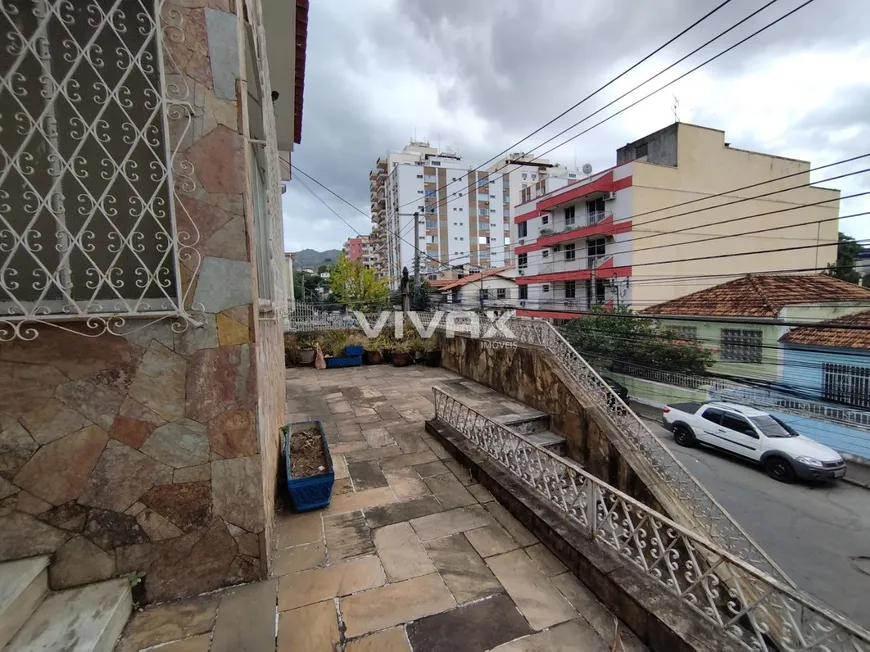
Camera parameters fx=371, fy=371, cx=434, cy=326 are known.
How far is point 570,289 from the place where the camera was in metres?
22.0

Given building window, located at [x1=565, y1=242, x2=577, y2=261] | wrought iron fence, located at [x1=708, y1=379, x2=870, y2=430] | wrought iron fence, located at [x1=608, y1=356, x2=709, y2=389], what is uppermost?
building window, located at [x1=565, y1=242, x2=577, y2=261]

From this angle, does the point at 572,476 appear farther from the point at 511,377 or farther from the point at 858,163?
the point at 858,163

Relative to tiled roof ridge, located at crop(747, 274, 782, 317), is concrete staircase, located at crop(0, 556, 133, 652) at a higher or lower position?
lower

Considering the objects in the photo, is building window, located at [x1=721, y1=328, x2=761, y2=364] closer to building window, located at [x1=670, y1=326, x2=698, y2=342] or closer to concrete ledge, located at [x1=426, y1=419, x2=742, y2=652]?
building window, located at [x1=670, y1=326, x2=698, y2=342]

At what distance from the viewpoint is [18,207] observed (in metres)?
1.96

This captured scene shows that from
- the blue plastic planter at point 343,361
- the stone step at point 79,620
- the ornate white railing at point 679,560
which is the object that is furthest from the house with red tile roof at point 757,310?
the stone step at point 79,620

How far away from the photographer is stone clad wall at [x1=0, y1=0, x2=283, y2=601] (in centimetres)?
201

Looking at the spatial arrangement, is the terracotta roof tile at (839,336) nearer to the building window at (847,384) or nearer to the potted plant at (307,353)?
the building window at (847,384)

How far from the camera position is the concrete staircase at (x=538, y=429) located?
21.4 feet

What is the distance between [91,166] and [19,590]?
7.22 feet

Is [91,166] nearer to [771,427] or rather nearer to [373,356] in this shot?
[373,356]

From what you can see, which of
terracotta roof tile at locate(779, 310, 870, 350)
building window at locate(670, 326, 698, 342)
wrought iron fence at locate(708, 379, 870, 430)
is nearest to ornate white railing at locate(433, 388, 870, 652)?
terracotta roof tile at locate(779, 310, 870, 350)

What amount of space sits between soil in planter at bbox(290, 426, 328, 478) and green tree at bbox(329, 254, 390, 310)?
11053 mm

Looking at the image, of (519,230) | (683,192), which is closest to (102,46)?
(683,192)
